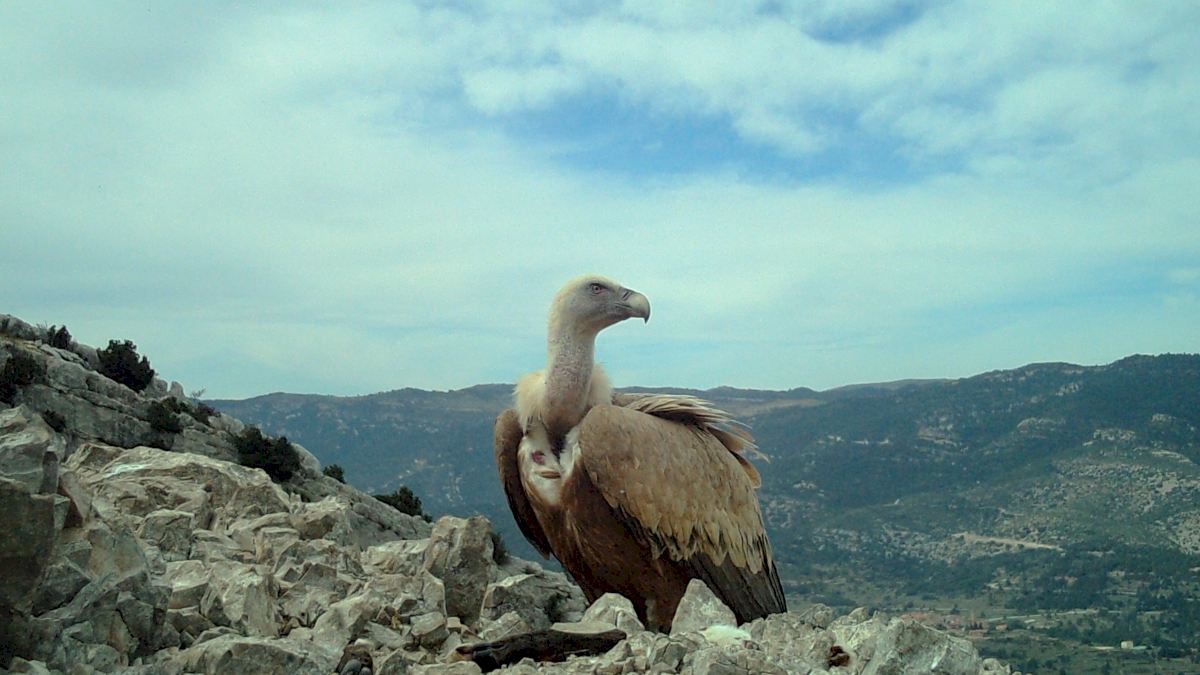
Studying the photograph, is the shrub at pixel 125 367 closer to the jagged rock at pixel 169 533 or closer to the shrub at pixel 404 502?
the shrub at pixel 404 502

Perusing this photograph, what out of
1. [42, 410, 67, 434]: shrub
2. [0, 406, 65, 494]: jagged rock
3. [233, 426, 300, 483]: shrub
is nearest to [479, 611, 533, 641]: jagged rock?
[0, 406, 65, 494]: jagged rock

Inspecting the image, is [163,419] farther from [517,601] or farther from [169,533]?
[517,601]

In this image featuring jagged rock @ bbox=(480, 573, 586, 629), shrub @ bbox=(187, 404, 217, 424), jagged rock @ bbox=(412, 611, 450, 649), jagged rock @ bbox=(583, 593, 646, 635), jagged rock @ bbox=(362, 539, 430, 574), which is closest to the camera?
jagged rock @ bbox=(412, 611, 450, 649)

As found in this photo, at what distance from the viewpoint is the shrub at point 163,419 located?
20719 mm

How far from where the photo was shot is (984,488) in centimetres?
6494

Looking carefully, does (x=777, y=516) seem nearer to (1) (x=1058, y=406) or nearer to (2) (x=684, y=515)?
(1) (x=1058, y=406)

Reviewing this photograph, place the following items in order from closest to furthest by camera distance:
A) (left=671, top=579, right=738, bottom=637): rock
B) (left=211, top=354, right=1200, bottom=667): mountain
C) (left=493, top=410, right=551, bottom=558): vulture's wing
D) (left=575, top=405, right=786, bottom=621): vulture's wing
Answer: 1. (left=671, top=579, right=738, bottom=637): rock
2. (left=575, top=405, right=786, bottom=621): vulture's wing
3. (left=493, top=410, right=551, bottom=558): vulture's wing
4. (left=211, top=354, right=1200, bottom=667): mountain

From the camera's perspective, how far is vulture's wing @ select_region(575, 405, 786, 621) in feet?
29.1

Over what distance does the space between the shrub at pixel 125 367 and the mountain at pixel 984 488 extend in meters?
11.6

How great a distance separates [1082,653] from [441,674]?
113 ft

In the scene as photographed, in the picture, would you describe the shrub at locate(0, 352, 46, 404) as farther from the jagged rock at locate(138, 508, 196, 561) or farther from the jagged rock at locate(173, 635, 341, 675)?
the jagged rock at locate(173, 635, 341, 675)

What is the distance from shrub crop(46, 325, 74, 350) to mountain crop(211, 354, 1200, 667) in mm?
13384

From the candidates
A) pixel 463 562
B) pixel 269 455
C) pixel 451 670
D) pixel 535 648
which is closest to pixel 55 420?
pixel 269 455

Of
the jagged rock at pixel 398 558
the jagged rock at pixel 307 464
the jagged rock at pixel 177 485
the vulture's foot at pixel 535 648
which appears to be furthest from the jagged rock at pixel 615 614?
the jagged rock at pixel 307 464
